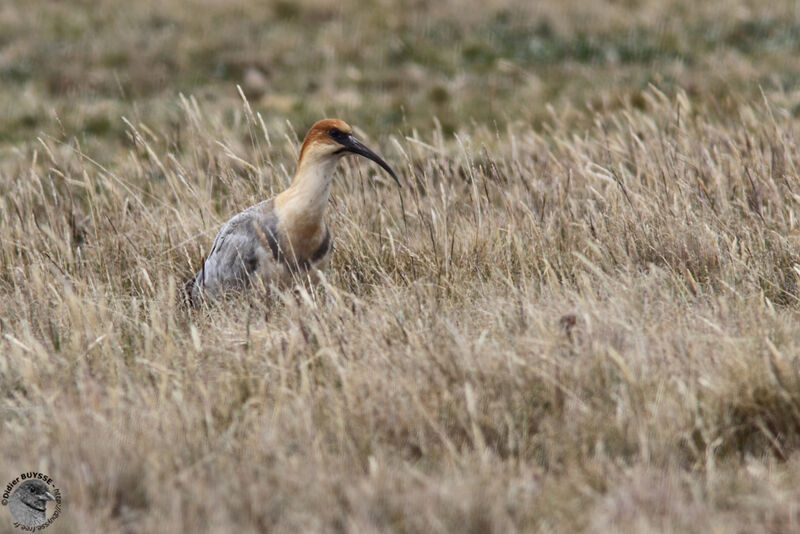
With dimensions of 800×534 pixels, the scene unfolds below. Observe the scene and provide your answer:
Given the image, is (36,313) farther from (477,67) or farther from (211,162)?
(477,67)

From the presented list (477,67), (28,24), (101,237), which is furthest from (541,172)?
(28,24)

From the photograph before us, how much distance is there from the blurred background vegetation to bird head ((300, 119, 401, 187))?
470 centimetres

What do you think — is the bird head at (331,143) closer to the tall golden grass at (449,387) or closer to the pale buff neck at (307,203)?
the pale buff neck at (307,203)

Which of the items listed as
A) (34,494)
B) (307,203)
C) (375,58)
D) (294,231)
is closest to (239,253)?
(294,231)

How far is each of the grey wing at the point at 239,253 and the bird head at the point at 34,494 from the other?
1.70m

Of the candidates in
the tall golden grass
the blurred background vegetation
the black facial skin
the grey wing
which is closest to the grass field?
the tall golden grass

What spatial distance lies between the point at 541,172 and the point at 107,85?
7.78m

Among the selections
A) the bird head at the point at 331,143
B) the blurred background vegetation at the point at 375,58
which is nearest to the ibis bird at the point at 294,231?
the bird head at the point at 331,143

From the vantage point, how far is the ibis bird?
4629mm

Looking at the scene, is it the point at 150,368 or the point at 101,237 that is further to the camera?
the point at 101,237

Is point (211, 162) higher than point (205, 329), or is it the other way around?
point (211, 162)

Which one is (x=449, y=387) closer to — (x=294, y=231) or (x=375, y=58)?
(x=294, y=231)

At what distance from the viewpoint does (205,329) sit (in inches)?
167

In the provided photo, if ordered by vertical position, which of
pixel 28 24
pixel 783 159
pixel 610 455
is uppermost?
pixel 28 24
